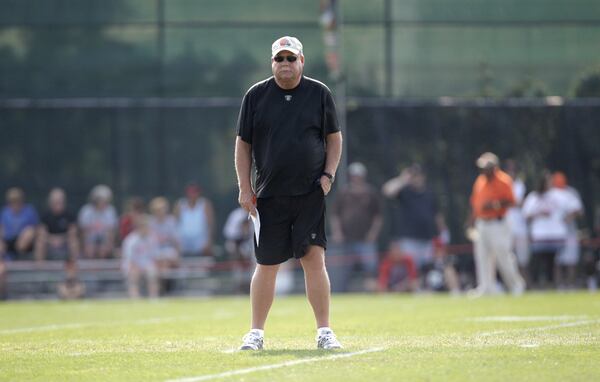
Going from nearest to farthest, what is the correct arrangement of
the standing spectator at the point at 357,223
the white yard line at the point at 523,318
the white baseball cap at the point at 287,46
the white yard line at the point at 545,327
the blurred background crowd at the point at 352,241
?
the white baseball cap at the point at 287,46 < the white yard line at the point at 545,327 < the white yard line at the point at 523,318 < the blurred background crowd at the point at 352,241 < the standing spectator at the point at 357,223

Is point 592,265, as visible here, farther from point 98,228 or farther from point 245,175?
point 245,175

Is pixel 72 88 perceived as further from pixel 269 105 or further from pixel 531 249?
pixel 269 105

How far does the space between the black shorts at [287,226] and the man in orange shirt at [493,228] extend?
1072 cm

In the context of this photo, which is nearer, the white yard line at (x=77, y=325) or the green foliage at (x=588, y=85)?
the white yard line at (x=77, y=325)

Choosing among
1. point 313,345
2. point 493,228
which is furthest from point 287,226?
point 493,228

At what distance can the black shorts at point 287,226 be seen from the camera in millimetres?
8805

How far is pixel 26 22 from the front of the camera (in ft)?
75.7

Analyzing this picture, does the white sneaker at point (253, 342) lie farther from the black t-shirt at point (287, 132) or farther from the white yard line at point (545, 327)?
the white yard line at point (545, 327)

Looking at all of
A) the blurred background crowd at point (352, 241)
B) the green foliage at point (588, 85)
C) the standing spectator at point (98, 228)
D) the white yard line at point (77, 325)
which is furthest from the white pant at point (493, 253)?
the white yard line at point (77, 325)

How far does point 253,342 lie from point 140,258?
12.4 m

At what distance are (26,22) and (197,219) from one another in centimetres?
465

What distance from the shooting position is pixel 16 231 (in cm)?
2169

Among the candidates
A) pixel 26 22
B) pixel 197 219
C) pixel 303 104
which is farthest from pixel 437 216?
pixel 303 104

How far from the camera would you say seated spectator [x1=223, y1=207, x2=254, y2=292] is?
21562 millimetres
